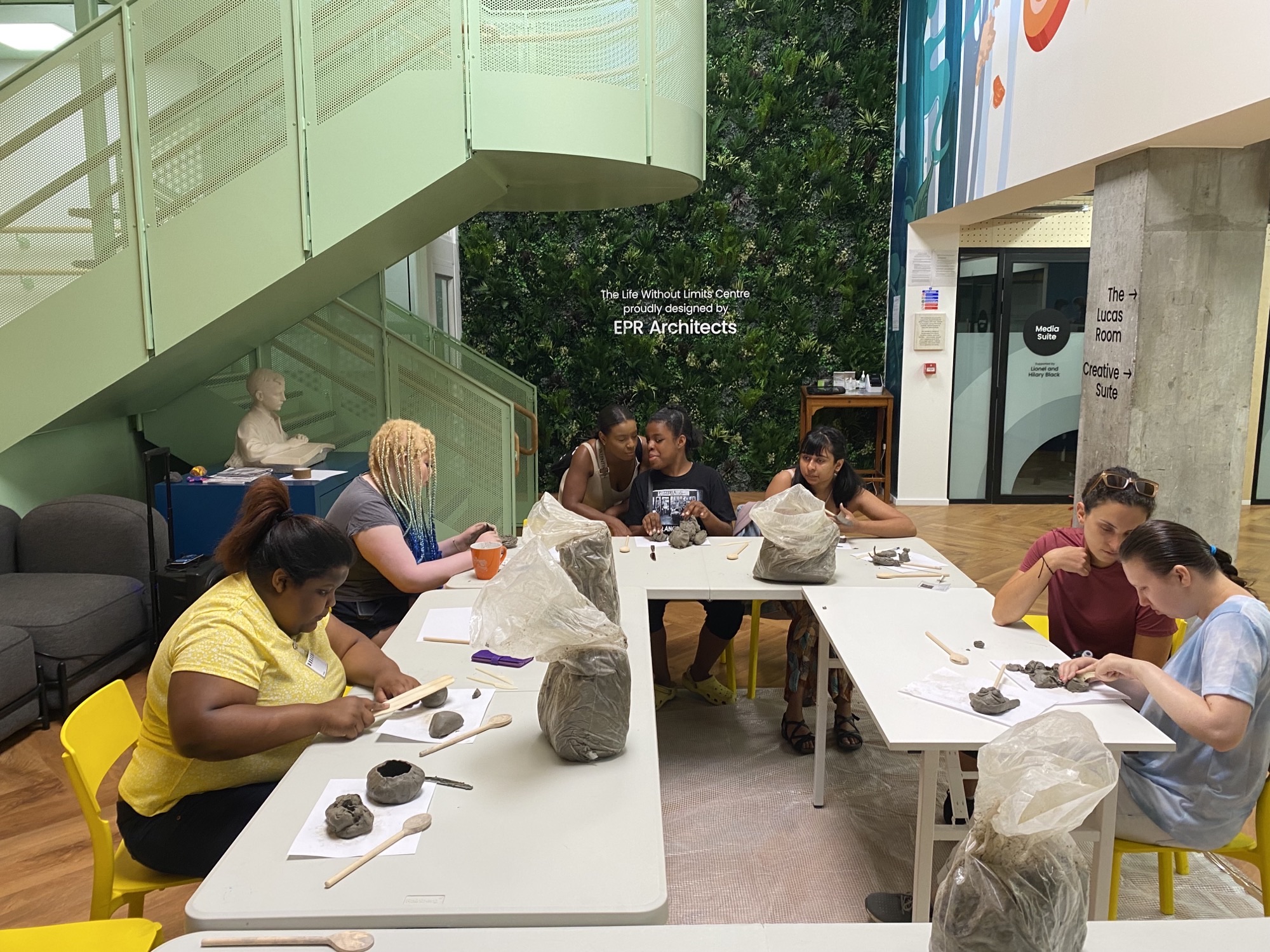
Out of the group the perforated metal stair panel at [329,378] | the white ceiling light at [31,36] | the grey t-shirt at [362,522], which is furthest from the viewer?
the perforated metal stair panel at [329,378]

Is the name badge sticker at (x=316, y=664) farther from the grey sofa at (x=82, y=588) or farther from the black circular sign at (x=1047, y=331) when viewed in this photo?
the black circular sign at (x=1047, y=331)

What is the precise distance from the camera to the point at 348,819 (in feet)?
5.51

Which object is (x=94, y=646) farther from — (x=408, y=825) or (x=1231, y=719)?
(x=1231, y=719)

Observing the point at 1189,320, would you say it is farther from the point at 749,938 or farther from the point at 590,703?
the point at 749,938

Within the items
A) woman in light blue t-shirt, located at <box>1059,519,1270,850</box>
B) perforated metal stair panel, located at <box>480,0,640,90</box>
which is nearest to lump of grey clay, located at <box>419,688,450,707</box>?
woman in light blue t-shirt, located at <box>1059,519,1270,850</box>

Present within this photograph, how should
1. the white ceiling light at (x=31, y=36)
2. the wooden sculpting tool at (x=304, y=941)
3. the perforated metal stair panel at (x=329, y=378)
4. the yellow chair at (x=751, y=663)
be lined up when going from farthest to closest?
the perforated metal stair panel at (x=329, y=378), the white ceiling light at (x=31, y=36), the yellow chair at (x=751, y=663), the wooden sculpting tool at (x=304, y=941)

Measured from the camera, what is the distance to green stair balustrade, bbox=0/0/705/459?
434 centimetres

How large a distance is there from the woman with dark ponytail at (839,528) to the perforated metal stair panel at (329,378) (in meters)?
3.31

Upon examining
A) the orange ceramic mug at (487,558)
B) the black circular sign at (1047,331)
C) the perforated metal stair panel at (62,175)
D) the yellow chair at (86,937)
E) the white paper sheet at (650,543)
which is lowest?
the yellow chair at (86,937)

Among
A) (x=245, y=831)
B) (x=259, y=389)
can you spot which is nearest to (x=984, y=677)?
(x=245, y=831)

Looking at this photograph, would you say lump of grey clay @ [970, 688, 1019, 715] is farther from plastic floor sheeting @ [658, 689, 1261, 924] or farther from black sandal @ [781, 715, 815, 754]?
black sandal @ [781, 715, 815, 754]

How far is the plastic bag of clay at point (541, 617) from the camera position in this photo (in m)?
1.88

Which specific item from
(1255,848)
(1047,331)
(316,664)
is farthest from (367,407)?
(1047,331)

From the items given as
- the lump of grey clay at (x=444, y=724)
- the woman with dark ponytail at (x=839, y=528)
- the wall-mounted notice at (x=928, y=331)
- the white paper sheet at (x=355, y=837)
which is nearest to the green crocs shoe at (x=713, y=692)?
the woman with dark ponytail at (x=839, y=528)
